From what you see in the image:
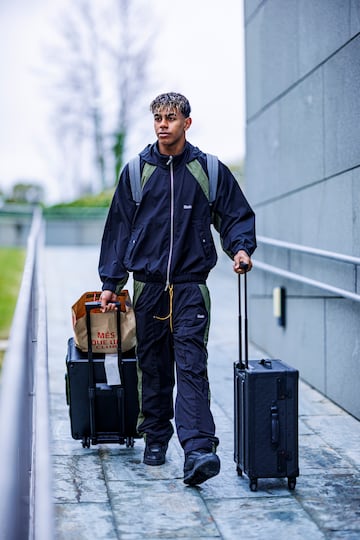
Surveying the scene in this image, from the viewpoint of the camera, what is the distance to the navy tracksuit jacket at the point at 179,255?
443 centimetres

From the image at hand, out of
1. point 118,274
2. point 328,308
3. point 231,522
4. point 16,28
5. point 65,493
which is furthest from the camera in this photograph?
point 16,28

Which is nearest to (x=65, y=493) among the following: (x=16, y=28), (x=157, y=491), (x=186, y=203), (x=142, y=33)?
(x=157, y=491)

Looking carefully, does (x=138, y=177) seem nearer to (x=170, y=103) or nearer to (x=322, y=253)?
(x=170, y=103)

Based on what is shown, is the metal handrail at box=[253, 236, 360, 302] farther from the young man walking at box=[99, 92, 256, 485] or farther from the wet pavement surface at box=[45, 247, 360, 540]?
the young man walking at box=[99, 92, 256, 485]

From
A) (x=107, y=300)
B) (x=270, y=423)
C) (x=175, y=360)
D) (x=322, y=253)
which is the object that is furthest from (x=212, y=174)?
(x=322, y=253)

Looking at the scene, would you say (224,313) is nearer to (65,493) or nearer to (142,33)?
(65,493)

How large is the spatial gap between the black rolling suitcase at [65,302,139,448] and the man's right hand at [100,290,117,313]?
31 centimetres

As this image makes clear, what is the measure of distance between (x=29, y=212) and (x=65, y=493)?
67.5ft

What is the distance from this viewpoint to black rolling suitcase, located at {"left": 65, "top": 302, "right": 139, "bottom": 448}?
4.84 m

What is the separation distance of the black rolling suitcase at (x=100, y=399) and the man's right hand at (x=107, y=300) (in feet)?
1.03

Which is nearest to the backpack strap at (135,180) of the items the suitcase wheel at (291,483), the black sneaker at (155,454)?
the black sneaker at (155,454)

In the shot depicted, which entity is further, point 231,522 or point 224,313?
point 224,313

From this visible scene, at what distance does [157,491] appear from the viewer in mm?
4254

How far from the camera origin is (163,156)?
14.8ft
